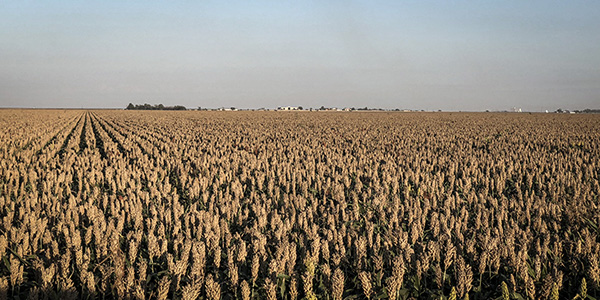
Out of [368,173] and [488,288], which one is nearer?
[488,288]

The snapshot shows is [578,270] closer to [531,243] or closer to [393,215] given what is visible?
[531,243]

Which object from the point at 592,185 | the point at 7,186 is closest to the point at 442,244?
the point at 592,185

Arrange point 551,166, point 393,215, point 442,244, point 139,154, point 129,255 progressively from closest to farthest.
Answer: point 129,255, point 442,244, point 393,215, point 551,166, point 139,154

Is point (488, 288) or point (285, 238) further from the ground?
point (285, 238)

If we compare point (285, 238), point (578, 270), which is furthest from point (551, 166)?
point (285, 238)

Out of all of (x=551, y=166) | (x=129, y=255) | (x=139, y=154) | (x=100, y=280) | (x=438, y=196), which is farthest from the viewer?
(x=139, y=154)

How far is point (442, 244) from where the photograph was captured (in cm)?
476

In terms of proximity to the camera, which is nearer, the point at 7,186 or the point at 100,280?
the point at 100,280

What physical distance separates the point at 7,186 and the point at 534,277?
9022mm

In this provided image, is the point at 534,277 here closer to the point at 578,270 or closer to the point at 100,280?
the point at 578,270

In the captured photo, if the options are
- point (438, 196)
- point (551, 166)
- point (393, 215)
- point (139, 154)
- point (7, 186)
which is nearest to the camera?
point (393, 215)

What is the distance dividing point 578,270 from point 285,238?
2.96 metres

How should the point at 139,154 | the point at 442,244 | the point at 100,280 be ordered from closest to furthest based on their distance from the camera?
the point at 100,280
the point at 442,244
the point at 139,154

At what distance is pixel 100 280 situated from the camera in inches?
155
